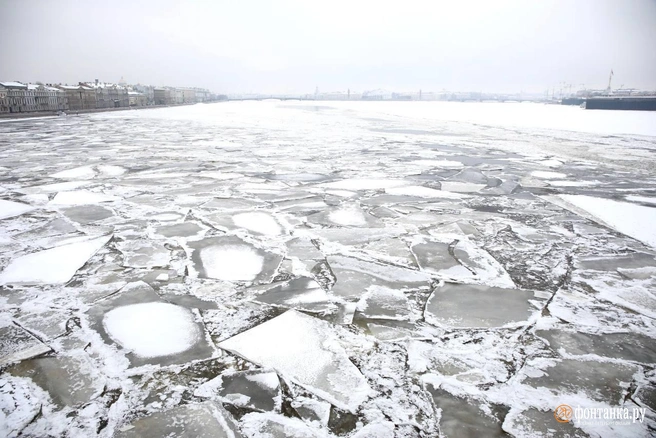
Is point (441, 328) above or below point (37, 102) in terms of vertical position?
below

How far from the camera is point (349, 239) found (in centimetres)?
332

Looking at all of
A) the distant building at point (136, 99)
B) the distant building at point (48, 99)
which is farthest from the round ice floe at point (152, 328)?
the distant building at point (136, 99)

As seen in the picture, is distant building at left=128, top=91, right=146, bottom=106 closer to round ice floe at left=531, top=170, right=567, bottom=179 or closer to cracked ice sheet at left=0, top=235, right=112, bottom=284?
round ice floe at left=531, top=170, right=567, bottom=179

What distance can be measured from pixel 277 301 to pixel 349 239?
3.85ft

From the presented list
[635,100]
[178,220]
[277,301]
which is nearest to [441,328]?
[277,301]

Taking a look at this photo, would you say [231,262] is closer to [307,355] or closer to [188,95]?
[307,355]

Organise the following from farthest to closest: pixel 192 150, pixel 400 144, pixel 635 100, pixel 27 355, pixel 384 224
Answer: pixel 635 100, pixel 400 144, pixel 192 150, pixel 384 224, pixel 27 355

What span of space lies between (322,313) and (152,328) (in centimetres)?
92

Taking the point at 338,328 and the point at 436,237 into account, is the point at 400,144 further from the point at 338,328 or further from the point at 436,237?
the point at 338,328

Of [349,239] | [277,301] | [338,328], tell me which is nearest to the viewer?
[338,328]

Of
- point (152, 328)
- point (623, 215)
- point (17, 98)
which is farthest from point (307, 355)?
point (17, 98)

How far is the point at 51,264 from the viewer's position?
2.74 metres

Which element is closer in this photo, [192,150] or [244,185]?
[244,185]

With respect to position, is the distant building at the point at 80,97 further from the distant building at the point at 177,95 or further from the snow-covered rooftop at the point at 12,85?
the distant building at the point at 177,95
